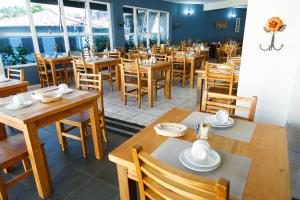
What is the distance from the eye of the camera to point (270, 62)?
2004 mm

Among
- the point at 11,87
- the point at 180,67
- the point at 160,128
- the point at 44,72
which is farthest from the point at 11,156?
the point at 180,67

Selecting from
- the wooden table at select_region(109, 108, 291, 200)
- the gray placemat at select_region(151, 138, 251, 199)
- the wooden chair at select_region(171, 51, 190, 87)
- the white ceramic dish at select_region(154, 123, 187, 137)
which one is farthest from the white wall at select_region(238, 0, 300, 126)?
the wooden chair at select_region(171, 51, 190, 87)

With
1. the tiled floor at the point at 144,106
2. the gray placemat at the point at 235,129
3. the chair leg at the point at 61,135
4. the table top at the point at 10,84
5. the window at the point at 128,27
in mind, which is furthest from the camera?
the window at the point at 128,27

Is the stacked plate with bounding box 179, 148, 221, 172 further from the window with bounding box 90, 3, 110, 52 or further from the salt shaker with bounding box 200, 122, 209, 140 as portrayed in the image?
the window with bounding box 90, 3, 110, 52

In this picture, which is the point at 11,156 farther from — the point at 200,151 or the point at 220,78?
the point at 220,78

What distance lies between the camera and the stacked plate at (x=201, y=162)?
886 millimetres

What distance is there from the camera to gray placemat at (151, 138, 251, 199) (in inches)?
32.0

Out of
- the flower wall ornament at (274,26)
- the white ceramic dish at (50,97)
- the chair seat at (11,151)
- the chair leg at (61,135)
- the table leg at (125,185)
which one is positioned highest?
the flower wall ornament at (274,26)

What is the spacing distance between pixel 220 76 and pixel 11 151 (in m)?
2.39

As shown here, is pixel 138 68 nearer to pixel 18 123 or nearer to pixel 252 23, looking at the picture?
pixel 252 23

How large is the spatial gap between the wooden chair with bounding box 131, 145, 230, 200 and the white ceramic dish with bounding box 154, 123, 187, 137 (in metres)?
0.35

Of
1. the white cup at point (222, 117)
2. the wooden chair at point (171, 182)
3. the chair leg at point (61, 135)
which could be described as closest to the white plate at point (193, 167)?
the wooden chair at point (171, 182)

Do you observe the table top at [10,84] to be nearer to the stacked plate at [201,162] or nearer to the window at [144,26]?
the stacked plate at [201,162]

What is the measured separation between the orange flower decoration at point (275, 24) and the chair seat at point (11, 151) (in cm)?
233
